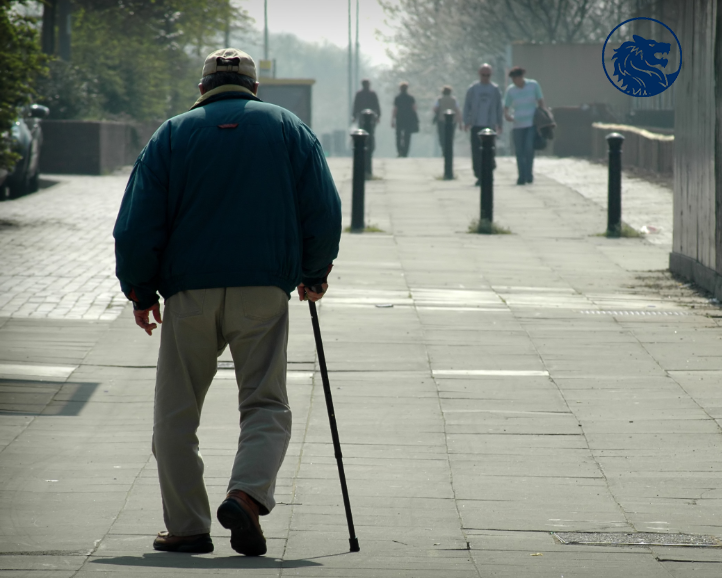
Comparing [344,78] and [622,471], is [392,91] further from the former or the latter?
[344,78]

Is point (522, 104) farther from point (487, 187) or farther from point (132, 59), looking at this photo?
point (132, 59)

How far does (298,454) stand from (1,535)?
4.79ft

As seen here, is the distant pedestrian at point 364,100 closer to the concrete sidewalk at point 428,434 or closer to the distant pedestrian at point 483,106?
the distant pedestrian at point 483,106

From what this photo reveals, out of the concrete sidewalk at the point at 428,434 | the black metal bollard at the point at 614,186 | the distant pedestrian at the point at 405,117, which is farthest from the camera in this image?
the distant pedestrian at the point at 405,117

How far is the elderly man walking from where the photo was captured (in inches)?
144

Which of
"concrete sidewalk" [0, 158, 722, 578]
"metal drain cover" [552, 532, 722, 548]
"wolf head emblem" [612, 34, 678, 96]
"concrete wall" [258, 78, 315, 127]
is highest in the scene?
"concrete wall" [258, 78, 315, 127]

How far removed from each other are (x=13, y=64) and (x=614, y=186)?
650cm

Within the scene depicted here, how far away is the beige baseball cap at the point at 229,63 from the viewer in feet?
12.7

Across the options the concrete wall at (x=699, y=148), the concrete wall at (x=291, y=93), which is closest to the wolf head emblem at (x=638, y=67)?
the concrete wall at (x=699, y=148)

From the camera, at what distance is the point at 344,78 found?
541 feet

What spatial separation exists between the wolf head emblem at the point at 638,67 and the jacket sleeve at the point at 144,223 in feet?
22.2

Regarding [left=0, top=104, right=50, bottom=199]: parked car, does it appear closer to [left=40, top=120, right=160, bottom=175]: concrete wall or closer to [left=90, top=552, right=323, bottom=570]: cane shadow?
[left=40, top=120, right=160, bottom=175]: concrete wall

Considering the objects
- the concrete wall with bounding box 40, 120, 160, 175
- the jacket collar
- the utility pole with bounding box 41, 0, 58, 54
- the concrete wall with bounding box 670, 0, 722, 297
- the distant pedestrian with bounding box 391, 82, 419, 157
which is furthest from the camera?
the distant pedestrian with bounding box 391, 82, 419, 157

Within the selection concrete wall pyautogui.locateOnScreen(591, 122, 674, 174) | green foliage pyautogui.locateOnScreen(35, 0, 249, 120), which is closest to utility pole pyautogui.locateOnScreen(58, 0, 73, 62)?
green foliage pyautogui.locateOnScreen(35, 0, 249, 120)
